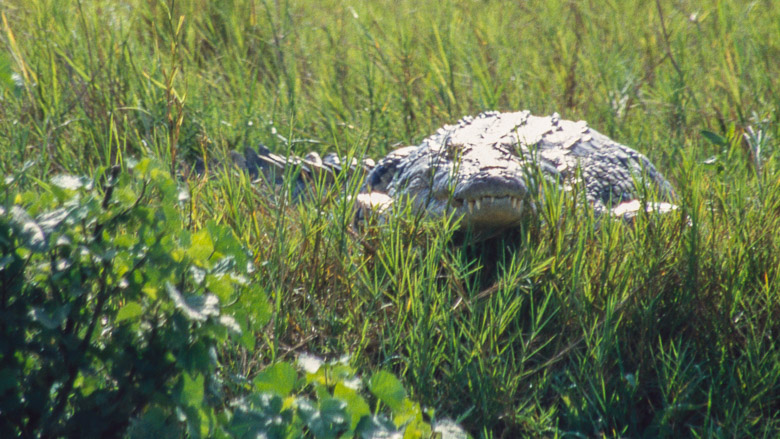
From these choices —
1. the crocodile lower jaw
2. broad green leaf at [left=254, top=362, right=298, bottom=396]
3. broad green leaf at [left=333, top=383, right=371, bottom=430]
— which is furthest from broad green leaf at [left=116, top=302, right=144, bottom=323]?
the crocodile lower jaw

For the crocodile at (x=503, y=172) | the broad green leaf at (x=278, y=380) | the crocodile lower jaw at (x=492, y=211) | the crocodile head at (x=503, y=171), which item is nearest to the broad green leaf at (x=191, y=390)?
the broad green leaf at (x=278, y=380)

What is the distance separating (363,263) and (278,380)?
3.04 ft

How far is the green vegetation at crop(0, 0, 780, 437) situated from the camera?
141 cm

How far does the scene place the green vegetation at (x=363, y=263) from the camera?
141cm

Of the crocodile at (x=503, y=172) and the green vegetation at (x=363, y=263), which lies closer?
the green vegetation at (x=363, y=263)

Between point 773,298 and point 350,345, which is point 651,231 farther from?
point 350,345

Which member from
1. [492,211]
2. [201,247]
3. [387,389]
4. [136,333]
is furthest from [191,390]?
[492,211]

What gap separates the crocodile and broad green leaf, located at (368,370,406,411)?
114 centimetres

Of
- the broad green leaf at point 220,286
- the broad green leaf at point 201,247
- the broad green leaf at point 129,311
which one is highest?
the broad green leaf at point 201,247

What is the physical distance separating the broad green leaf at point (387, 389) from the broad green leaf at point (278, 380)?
Result: 158 millimetres

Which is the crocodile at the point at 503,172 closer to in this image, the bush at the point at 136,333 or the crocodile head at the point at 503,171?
the crocodile head at the point at 503,171

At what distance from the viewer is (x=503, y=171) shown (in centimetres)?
267

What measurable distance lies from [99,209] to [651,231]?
1748mm

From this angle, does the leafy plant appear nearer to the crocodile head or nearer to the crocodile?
the crocodile
